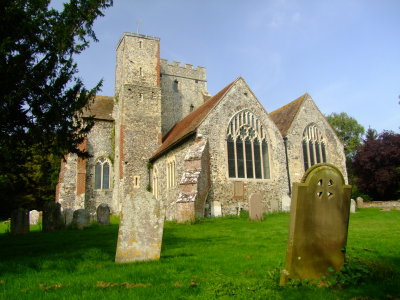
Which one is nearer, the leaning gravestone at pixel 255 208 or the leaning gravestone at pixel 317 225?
the leaning gravestone at pixel 317 225

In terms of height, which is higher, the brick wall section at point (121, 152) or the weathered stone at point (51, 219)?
the brick wall section at point (121, 152)

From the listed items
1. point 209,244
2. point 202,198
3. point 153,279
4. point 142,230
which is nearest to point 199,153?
point 202,198

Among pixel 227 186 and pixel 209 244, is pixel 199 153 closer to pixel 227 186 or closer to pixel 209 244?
pixel 227 186

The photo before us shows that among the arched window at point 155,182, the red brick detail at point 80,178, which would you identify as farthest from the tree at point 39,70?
the red brick detail at point 80,178

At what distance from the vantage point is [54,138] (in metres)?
8.12

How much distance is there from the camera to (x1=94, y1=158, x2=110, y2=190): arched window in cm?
2506

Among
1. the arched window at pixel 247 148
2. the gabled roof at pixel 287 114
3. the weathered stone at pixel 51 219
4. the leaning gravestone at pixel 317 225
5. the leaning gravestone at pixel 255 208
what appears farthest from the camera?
the gabled roof at pixel 287 114

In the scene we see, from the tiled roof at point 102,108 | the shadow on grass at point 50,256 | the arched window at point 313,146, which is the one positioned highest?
the tiled roof at point 102,108

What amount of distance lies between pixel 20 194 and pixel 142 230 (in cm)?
2817

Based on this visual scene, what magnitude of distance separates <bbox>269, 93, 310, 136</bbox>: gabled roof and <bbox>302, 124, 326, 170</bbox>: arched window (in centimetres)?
122

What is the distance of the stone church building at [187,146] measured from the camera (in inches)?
709

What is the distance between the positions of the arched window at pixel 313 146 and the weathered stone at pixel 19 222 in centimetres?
1554

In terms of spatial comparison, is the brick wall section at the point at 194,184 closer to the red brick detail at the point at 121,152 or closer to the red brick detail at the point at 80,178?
the red brick detail at the point at 121,152

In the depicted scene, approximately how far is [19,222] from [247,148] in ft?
38.7
